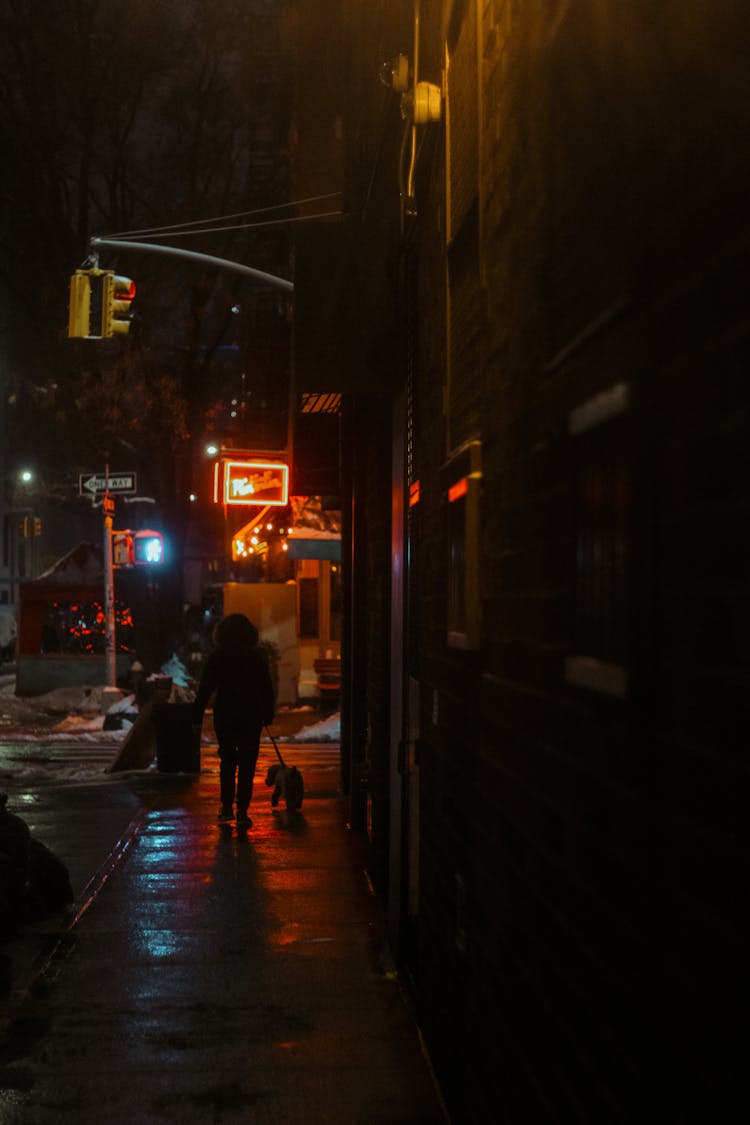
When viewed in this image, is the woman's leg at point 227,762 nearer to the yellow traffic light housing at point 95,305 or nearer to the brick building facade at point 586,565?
the brick building facade at point 586,565

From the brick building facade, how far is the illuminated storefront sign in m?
14.1

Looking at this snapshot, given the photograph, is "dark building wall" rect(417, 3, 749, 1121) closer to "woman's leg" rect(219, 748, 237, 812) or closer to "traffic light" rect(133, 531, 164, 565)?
"woman's leg" rect(219, 748, 237, 812)

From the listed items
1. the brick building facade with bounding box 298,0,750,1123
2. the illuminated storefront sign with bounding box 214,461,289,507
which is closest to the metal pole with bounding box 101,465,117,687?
the illuminated storefront sign with bounding box 214,461,289,507

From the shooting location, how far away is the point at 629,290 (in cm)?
224

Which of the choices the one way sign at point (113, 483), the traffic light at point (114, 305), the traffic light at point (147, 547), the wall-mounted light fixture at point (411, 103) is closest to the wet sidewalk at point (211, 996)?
the wall-mounted light fixture at point (411, 103)

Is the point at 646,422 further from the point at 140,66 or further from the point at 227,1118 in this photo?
the point at 140,66

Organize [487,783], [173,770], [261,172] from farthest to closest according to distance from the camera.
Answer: [261,172] < [173,770] < [487,783]

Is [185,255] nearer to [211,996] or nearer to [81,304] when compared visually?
[81,304]

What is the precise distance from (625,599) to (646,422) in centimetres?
34

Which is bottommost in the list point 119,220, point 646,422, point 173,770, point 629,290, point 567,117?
point 173,770

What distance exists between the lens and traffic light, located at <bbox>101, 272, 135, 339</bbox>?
43.7ft

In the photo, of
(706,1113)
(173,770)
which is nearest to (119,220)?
(173,770)

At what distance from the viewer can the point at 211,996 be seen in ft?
19.5

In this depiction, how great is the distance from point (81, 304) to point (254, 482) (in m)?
6.71
